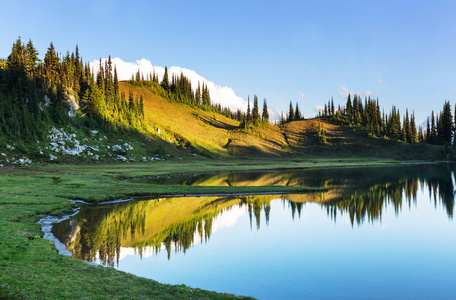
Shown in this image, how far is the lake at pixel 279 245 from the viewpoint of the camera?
17.0m

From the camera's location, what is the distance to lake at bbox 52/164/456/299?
16953 mm

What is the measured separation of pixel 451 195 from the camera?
49.4 m

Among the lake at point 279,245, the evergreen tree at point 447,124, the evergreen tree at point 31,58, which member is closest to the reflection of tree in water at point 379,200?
the lake at point 279,245

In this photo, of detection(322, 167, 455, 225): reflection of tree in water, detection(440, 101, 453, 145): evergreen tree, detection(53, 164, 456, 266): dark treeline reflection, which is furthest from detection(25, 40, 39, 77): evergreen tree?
detection(440, 101, 453, 145): evergreen tree

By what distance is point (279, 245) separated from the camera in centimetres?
2439

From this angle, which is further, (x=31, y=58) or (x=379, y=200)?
(x=31, y=58)

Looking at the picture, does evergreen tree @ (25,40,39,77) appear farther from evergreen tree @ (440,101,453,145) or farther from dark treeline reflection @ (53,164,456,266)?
evergreen tree @ (440,101,453,145)

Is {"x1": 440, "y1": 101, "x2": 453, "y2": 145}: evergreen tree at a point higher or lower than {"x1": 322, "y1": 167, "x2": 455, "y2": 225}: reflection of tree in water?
higher

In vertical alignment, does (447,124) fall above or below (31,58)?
below

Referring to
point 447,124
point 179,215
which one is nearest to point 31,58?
point 179,215

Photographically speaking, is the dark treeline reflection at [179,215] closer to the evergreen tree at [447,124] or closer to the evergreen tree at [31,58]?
the evergreen tree at [31,58]

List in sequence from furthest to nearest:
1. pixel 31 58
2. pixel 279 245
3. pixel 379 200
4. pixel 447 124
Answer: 1. pixel 447 124
2. pixel 31 58
3. pixel 379 200
4. pixel 279 245

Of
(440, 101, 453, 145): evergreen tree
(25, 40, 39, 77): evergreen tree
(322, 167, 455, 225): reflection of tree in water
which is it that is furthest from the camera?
(440, 101, 453, 145): evergreen tree

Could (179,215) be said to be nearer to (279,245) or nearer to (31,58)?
(279,245)
